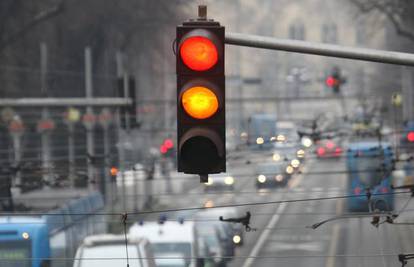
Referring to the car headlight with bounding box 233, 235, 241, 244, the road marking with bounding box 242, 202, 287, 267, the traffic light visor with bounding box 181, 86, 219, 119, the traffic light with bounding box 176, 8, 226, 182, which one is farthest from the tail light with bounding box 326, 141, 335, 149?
the traffic light visor with bounding box 181, 86, 219, 119

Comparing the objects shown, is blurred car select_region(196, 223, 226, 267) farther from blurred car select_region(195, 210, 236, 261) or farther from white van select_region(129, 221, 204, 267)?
white van select_region(129, 221, 204, 267)

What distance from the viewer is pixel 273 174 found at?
28.2 m

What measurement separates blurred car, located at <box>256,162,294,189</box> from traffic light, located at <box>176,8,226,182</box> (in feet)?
61.4

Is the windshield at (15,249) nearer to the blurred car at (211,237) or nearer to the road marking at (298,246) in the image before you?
the blurred car at (211,237)

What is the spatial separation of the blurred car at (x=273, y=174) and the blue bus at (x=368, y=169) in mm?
1450

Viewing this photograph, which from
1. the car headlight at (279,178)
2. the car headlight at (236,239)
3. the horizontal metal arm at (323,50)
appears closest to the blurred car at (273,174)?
the car headlight at (279,178)

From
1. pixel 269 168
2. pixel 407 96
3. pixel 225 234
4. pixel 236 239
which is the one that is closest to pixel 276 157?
pixel 269 168

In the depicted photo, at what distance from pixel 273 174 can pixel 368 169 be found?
2.08 m

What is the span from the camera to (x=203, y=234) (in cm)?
2586

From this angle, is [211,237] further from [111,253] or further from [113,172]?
[111,253]

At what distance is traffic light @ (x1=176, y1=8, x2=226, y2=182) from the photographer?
324 inches

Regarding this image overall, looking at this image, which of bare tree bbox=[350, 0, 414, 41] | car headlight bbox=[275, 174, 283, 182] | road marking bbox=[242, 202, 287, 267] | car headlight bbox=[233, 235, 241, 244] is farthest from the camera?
bare tree bbox=[350, 0, 414, 41]

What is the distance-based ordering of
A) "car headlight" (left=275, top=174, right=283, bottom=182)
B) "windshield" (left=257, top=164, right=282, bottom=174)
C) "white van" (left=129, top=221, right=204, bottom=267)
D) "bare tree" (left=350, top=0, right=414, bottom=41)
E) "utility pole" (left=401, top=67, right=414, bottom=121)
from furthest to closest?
"utility pole" (left=401, top=67, right=414, bottom=121), "bare tree" (left=350, top=0, right=414, bottom=41), "car headlight" (left=275, top=174, right=283, bottom=182), "windshield" (left=257, top=164, right=282, bottom=174), "white van" (left=129, top=221, right=204, bottom=267)

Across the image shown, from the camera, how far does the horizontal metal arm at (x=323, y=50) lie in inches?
360
